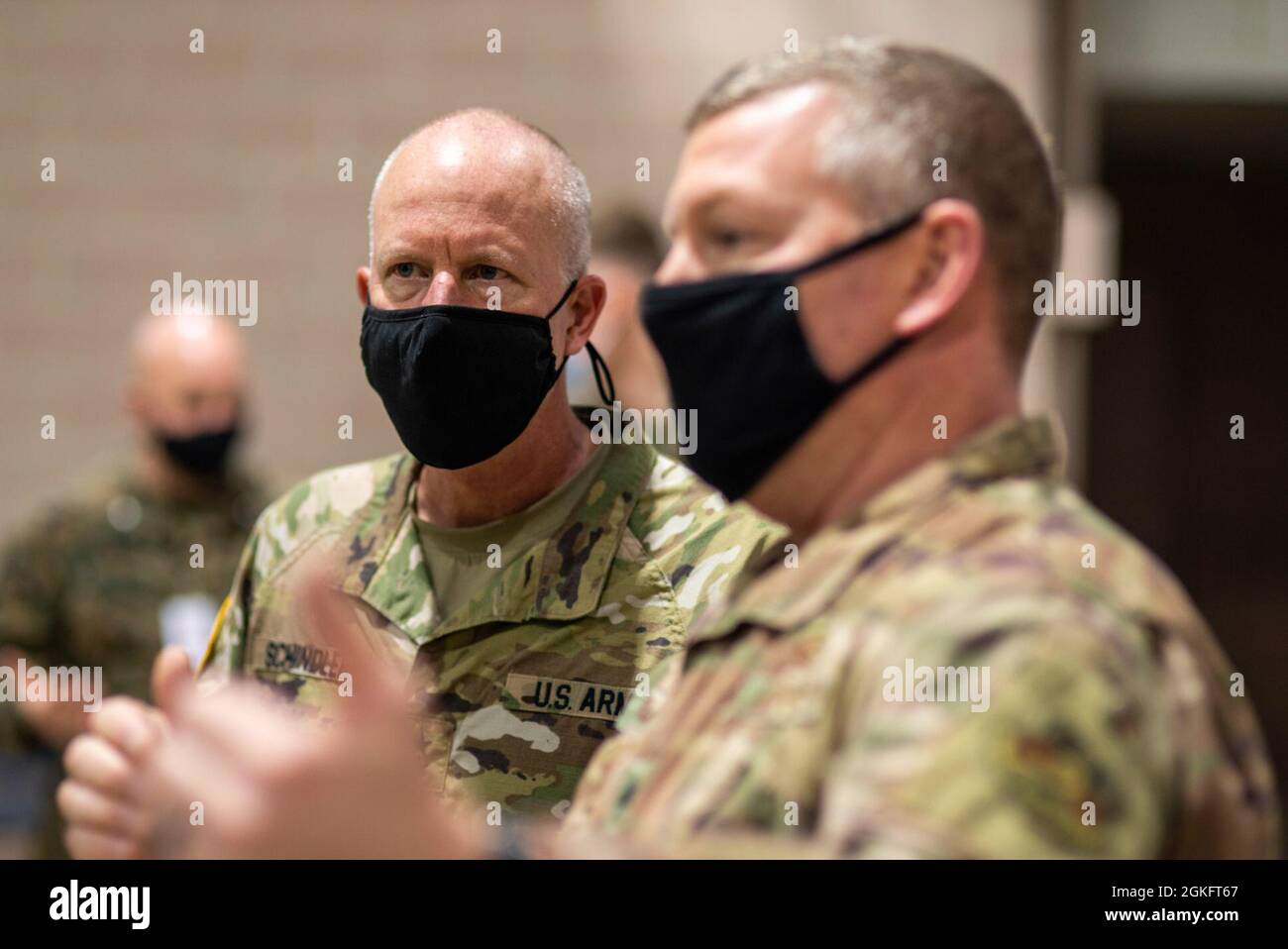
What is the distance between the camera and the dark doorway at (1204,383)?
23.8ft

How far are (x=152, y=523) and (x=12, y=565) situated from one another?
41 cm

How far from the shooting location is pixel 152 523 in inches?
175

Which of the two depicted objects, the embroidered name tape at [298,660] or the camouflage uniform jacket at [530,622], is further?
the embroidered name tape at [298,660]

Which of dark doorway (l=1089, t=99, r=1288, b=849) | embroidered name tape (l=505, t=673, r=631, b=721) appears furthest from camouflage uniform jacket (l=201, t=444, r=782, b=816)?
dark doorway (l=1089, t=99, r=1288, b=849)

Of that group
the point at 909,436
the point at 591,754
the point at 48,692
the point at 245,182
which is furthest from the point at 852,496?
the point at 245,182

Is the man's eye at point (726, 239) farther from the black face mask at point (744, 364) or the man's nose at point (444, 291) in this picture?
the man's nose at point (444, 291)

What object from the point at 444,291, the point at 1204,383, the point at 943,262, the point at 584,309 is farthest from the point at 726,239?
the point at 1204,383

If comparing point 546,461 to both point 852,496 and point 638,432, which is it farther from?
point 852,496

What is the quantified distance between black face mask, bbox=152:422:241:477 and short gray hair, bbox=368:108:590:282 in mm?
2546

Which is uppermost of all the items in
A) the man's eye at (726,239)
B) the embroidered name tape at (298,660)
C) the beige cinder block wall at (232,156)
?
the beige cinder block wall at (232,156)

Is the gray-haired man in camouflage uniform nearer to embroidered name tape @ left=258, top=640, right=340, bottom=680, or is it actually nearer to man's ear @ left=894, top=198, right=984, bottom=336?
embroidered name tape @ left=258, top=640, right=340, bottom=680

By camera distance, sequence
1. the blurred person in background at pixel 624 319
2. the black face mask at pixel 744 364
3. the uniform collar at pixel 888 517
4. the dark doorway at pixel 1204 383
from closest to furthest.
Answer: the uniform collar at pixel 888 517 < the black face mask at pixel 744 364 < the blurred person in background at pixel 624 319 < the dark doorway at pixel 1204 383

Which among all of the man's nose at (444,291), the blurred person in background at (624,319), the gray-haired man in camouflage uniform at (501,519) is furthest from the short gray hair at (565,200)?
the blurred person in background at (624,319)
